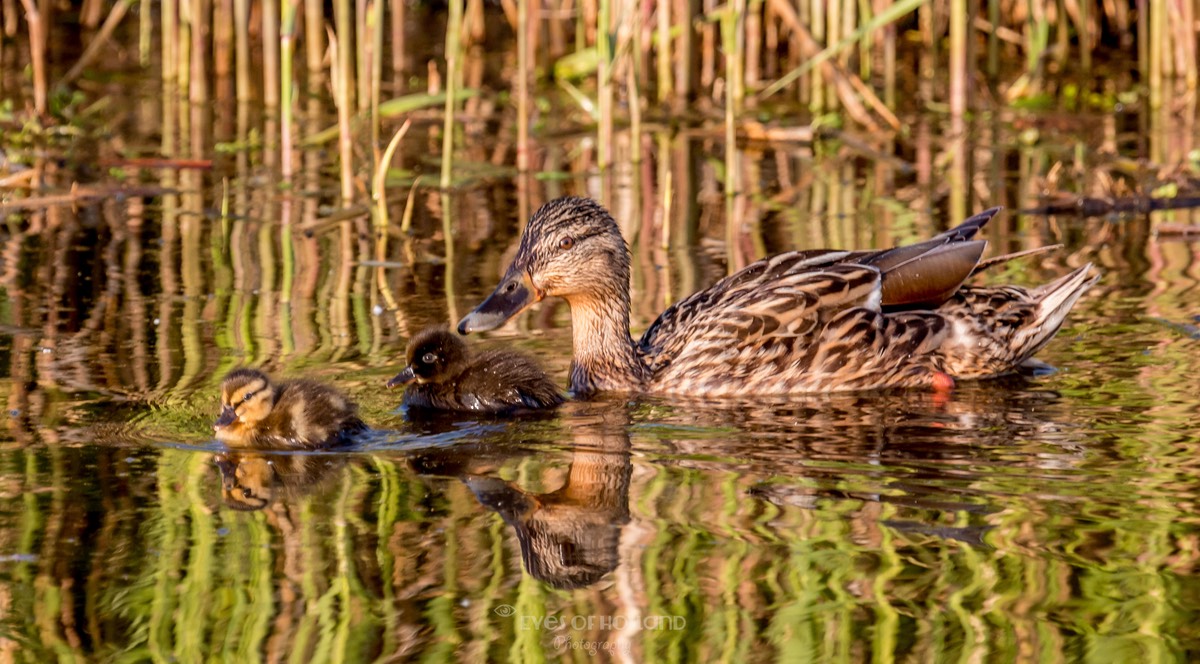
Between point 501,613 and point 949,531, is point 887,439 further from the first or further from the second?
point 501,613

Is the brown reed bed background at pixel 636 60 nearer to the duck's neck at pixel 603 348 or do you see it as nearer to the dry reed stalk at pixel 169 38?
the dry reed stalk at pixel 169 38

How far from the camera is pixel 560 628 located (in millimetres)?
4324

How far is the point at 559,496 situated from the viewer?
5.37m

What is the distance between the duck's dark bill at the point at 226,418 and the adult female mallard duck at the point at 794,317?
1160mm

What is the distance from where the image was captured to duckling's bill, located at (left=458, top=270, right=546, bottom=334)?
6887mm

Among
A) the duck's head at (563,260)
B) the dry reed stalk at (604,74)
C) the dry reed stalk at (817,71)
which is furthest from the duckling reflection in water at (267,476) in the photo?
the dry reed stalk at (817,71)

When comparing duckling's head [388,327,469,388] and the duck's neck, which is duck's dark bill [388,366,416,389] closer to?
duckling's head [388,327,469,388]

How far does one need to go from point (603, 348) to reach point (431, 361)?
29.7 inches

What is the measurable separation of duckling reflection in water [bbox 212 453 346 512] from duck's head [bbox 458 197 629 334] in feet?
4.43

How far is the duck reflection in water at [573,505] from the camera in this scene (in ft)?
15.6

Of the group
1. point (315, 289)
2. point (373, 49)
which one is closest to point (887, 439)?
point (315, 289)

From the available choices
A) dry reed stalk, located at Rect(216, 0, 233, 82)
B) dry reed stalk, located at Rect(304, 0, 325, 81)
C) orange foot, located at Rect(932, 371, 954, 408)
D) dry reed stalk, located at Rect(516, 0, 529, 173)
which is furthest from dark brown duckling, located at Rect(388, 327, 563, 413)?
dry reed stalk, located at Rect(216, 0, 233, 82)

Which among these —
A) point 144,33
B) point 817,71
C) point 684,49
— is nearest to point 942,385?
point 684,49

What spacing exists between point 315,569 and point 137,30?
14879 mm
